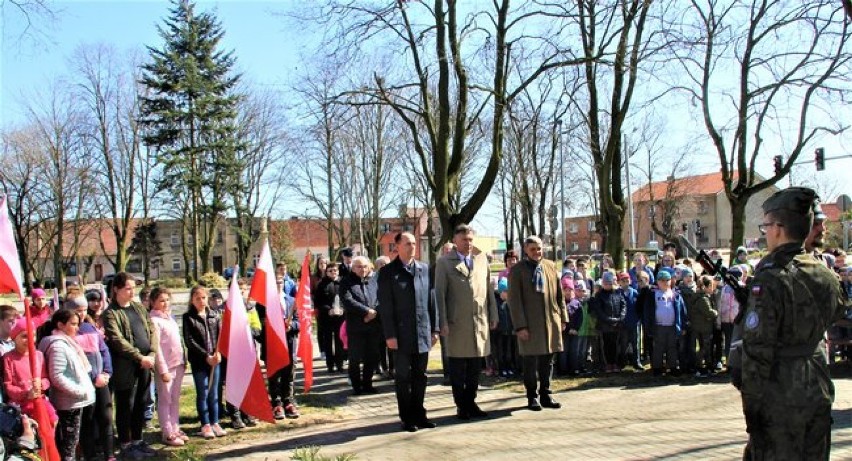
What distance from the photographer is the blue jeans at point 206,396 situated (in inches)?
305

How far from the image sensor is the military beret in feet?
13.3

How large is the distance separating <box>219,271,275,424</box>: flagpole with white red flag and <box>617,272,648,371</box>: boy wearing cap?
5.88 meters

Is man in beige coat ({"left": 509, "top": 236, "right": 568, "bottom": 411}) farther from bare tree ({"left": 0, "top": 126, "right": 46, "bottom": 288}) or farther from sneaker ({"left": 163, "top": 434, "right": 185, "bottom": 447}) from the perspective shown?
bare tree ({"left": 0, "top": 126, "right": 46, "bottom": 288})

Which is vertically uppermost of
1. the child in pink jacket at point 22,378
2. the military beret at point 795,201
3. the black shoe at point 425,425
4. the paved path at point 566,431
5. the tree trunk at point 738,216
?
the tree trunk at point 738,216

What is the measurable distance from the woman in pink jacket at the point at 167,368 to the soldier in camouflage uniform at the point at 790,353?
569cm

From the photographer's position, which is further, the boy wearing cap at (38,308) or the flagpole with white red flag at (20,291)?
the boy wearing cap at (38,308)

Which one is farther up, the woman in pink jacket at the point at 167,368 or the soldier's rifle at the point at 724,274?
the soldier's rifle at the point at 724,274

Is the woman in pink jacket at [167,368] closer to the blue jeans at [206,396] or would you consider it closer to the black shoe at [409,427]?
the blue jeans at [206,396]

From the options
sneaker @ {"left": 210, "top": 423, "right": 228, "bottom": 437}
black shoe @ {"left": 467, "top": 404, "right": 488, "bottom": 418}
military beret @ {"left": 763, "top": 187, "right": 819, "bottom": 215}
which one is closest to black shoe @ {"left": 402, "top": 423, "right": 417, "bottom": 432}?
black shoe @ {"left": 467, "top": 404, "right": 488, "bottom": 418}

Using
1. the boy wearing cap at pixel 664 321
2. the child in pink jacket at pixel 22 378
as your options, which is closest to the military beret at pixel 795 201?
the child in pink jacket at pixel 22 378

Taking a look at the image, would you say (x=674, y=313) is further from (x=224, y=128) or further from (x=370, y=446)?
(x=224, y=128)

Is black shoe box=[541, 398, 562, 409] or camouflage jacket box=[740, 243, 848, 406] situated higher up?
camouflage jacket box=[740, 243, 848, 406]

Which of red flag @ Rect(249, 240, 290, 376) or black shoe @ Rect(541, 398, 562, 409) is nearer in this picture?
red flag @ Rect(249, 240, 290, 376)

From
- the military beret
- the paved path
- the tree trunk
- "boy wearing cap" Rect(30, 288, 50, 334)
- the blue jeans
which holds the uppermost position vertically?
the tree trunk
